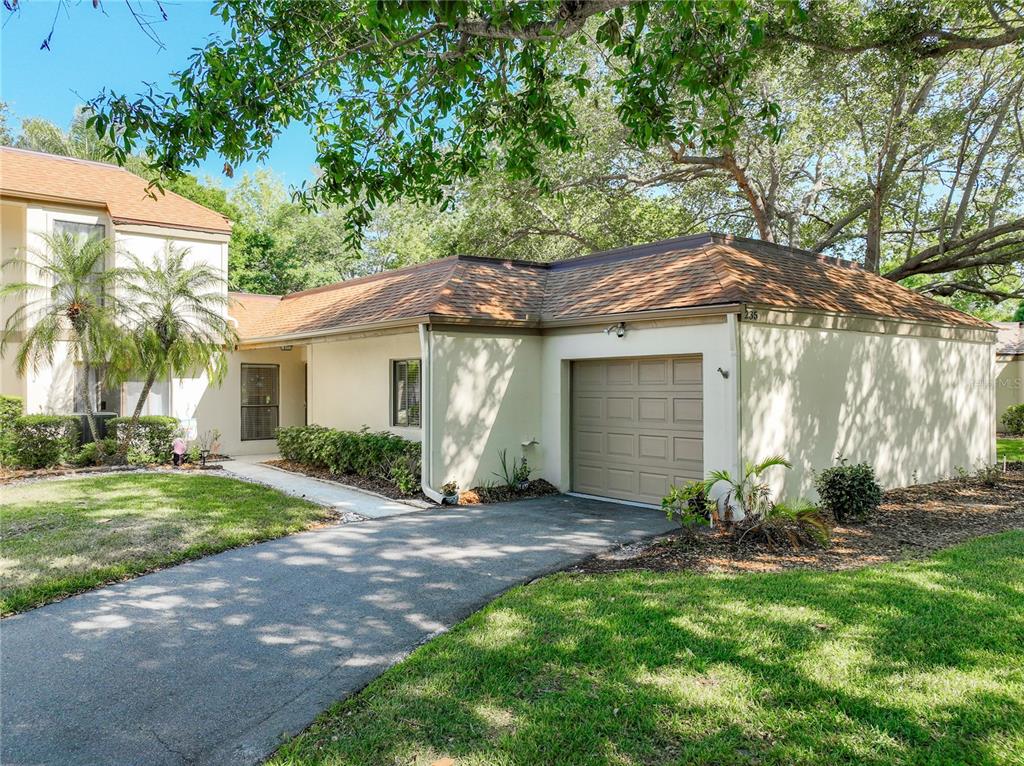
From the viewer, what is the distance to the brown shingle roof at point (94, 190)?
15.3 m

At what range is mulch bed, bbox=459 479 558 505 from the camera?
11.1 metres

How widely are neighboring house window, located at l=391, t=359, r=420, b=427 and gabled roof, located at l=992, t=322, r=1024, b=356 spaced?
2422cm

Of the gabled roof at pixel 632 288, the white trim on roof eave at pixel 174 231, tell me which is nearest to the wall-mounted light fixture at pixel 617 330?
the gabled roof at pixel 632 288

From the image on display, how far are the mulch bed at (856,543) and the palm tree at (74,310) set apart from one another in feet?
37.8

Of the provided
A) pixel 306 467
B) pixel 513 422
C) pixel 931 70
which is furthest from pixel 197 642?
pixel 931 70

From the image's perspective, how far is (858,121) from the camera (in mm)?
16016

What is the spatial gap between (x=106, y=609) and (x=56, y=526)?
3578 mm

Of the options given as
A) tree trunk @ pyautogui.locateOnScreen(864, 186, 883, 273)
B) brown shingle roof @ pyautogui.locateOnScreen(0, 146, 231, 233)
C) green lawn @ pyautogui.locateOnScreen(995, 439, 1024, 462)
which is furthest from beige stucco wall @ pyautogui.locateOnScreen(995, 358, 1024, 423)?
brown shingle roof @ pyautogui.locateOnScreen(0, 146, 231, 233)

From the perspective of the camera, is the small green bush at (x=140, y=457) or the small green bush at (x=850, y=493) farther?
the small green bush at (x=140, y=457)

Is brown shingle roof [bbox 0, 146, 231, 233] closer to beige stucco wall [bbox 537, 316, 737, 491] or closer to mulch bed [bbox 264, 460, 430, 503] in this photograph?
mulch bed [bbox 264, 460, 430, 503]

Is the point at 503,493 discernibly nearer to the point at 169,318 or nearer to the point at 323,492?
the point at 323,492

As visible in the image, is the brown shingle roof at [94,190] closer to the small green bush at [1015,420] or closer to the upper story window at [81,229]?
the upper story window at [81,229]

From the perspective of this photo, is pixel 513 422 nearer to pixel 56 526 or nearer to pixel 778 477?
pixel 778 477

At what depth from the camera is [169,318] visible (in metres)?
14.0
